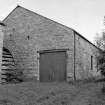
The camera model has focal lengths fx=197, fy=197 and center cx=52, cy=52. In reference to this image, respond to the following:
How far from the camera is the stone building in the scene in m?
13.7

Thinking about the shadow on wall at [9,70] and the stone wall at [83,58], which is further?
the stone wall at [83,58]

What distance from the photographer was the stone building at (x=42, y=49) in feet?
45.1

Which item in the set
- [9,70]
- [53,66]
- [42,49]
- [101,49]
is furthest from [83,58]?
[9,70]

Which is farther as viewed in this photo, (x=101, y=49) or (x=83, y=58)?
(x=83, y=58)

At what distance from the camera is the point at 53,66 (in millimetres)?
14117

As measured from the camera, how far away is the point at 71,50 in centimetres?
1364

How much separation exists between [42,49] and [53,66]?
1542 millimetres

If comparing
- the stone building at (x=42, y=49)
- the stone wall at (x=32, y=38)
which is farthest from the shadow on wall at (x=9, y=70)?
the stone wall at (x=32, y=38)

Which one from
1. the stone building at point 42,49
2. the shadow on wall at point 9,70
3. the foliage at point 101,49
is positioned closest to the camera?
the foliage at point 101,49

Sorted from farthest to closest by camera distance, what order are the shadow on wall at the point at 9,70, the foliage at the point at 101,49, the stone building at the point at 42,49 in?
the shadow on wall at the point at 9,70
the stone building at the point at 42,49
the foliage at the point at 101,49

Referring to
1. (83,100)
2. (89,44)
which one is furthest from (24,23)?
(83,100)

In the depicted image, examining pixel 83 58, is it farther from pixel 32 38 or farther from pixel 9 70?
pixel 9 70

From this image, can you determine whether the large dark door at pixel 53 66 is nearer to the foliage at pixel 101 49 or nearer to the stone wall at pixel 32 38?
the stone wall at pixel 32 38

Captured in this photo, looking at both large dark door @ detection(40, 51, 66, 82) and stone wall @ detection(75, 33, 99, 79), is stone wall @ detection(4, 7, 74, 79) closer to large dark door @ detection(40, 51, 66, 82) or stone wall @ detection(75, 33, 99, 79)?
large dark door @ detection(40, 51, 66, 82)
